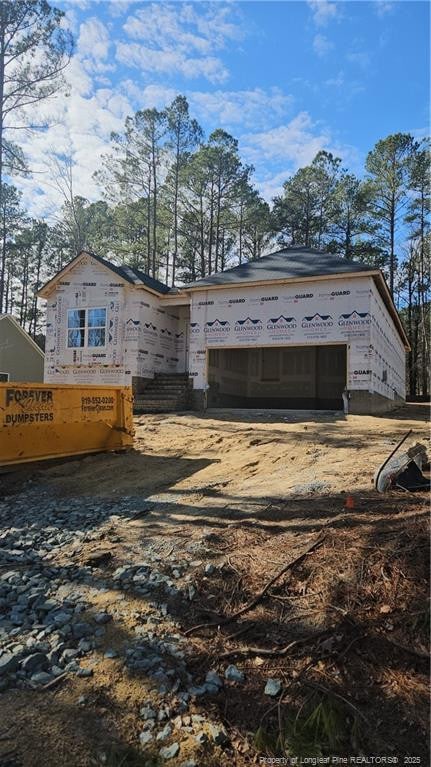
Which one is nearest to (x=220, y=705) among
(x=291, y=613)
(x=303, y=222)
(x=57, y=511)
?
(x=291, y=613)

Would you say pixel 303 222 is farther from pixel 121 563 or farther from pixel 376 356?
pixel 121 563

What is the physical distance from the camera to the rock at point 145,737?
2.21 m

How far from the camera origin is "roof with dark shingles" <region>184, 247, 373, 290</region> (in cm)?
1552

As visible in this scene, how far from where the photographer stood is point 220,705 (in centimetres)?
244

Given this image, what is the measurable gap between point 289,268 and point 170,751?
16.0 m

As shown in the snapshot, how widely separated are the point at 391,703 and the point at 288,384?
20.5 meters

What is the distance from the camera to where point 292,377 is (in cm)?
2262

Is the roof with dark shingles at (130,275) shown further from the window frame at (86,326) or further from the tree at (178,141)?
the tree at (178,141)

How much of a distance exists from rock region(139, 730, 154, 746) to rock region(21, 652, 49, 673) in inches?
30.0

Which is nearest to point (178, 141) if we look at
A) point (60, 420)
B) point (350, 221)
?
point (350, 221)

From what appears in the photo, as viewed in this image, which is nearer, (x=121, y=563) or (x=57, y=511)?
(x=121, y=563)

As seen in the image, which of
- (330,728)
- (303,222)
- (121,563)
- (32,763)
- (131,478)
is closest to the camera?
(32,763)

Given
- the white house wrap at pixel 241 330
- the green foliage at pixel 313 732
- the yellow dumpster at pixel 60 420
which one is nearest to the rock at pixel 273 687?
the green foliage at pixel 313 732

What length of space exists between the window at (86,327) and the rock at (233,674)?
17.7 metres
